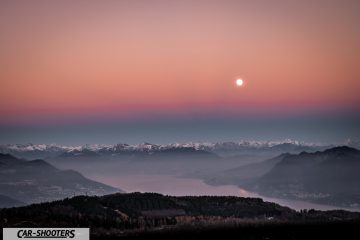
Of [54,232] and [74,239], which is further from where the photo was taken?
[74,239]

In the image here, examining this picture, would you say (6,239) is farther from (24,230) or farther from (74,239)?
(74,239)

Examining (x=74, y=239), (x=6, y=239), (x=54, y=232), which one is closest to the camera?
(x=54, y=232)

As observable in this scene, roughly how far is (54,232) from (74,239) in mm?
11549

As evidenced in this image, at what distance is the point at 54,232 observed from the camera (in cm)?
11350

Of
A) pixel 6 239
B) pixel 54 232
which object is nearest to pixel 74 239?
pixel 54 232

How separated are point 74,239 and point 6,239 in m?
26.6

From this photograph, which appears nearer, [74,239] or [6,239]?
[74,239]

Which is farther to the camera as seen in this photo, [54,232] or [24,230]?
[24,230]

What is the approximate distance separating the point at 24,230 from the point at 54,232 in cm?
2023

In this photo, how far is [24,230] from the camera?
12925cm

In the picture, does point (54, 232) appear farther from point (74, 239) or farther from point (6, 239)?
point (6, 239)

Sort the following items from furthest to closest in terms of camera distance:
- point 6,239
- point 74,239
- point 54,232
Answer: point 6,239, point 74,239, point 54,232

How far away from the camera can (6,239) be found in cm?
13750

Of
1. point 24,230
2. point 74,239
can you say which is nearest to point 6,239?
point 24,230
